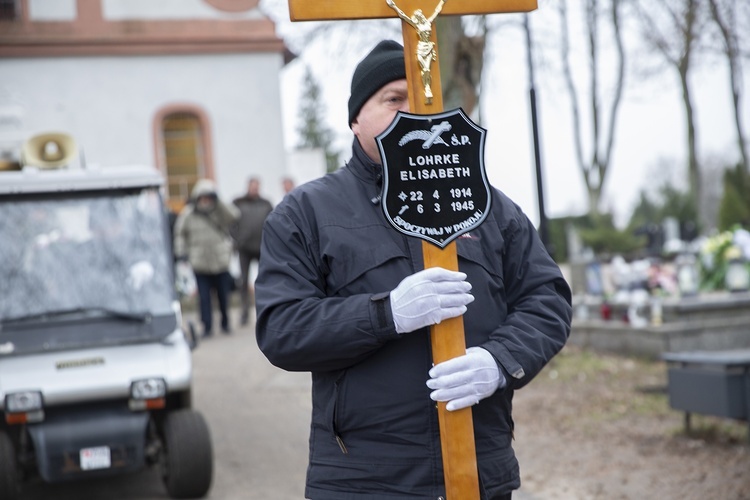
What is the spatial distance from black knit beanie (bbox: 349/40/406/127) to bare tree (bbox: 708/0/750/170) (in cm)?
1178

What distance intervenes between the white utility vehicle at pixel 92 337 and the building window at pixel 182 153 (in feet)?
52.4

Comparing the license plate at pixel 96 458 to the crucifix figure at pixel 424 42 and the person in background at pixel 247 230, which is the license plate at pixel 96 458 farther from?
the person in background at pixel 247 230

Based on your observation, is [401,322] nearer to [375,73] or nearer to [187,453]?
[375,73]

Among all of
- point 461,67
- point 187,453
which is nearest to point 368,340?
point 187,453

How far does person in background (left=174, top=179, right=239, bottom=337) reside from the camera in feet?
44.2

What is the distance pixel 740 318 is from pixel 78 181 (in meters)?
7.31

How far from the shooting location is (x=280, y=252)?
2.88 m

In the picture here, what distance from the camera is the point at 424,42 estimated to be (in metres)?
2.88

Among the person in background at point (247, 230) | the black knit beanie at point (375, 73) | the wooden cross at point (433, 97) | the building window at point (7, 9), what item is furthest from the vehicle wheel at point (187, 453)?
the building window at point (7, 9)

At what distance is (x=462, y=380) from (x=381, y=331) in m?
0.24

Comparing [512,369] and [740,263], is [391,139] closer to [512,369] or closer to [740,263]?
[512,369]

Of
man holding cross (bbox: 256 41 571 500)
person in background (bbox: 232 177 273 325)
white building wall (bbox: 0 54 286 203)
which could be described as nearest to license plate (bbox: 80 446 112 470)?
man holding cross (bbox: 256 41 571 500)

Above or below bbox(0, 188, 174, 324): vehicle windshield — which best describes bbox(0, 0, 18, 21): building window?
above

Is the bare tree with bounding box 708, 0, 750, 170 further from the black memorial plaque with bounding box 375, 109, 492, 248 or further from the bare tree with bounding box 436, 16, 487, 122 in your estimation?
the black memorial plaque with bounding box 375, 109, 492, 248
